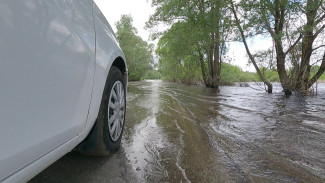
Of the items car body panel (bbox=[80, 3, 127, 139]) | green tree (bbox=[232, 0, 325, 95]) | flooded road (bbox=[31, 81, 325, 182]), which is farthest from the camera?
green tree (bbox=[232, 0, 325, 95])

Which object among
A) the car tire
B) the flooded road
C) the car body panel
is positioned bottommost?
the flooded road

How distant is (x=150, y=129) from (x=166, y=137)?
1.35 feet

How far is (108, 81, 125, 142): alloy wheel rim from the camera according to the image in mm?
1835

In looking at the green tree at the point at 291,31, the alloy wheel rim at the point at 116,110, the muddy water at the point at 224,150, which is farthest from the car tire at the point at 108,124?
the green tree at the point at 291,31

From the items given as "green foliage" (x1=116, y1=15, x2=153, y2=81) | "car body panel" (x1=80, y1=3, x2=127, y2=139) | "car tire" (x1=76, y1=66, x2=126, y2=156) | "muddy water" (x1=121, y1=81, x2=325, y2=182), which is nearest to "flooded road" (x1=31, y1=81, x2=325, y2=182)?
"muddy water" (x1=121, y1=81, x2=325, y2=182)

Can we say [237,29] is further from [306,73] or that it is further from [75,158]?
[75,158]

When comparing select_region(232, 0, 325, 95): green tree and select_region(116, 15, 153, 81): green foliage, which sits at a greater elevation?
select_region(116, 15, 153, 81): green foliage

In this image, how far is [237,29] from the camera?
9.48 metres

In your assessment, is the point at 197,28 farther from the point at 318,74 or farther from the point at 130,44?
the point at 130,44

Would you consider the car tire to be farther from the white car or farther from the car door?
the car door

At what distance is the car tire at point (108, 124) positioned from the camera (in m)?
1.63

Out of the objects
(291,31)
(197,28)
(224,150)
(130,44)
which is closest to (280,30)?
(291,31)

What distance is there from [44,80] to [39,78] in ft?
0.10

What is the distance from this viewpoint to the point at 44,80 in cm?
92
